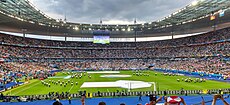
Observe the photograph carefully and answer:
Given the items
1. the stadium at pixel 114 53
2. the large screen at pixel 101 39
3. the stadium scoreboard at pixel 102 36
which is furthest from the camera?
the stadium scoreboard at pixel 102 36

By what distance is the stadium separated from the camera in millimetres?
42028

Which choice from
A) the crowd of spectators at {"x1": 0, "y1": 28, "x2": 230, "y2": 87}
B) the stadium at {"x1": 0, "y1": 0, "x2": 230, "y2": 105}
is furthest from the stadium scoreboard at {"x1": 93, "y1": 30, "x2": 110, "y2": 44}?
the crowd of spectators at {"x1": 0, "y1": 28, "x2": 230, "y2": 87}

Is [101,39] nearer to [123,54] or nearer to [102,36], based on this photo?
[102,36]

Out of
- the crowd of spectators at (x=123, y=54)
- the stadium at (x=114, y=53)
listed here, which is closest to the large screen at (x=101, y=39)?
the stadium at (x=114, y=53)

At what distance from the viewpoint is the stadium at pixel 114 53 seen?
42.0m

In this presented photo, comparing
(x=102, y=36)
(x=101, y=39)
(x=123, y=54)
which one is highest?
(x=102, y=36)

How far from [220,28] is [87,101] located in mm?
76377

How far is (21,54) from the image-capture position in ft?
250

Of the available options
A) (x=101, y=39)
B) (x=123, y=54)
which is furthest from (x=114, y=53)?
(x=101, y=39)

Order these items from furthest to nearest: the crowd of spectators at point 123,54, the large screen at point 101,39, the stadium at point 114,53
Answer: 1. the large screen at point 101,39
2. the crowd of spectators at point 123,54
3. the stadium at point 114,53

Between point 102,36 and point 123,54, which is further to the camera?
point 123,54

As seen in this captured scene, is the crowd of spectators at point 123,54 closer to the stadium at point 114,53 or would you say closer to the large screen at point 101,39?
the stadium at point 114,53

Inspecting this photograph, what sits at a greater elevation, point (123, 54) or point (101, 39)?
point (101, 39)

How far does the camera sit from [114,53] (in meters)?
105
